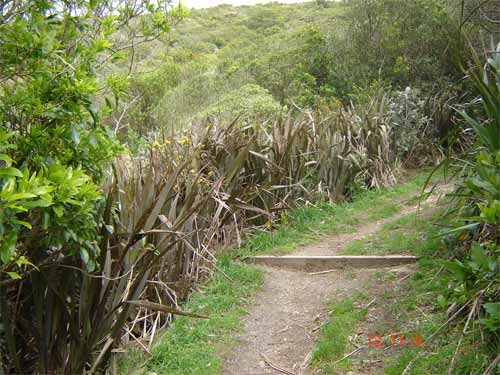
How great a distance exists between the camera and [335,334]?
4074 millimetres

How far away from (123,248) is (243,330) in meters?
1.30

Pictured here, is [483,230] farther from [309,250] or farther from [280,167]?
[280,167]

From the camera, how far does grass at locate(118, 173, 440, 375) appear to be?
3932 millimetres

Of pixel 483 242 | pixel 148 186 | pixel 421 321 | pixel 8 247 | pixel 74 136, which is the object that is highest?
pixel 74 136

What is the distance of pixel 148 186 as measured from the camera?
171 inches

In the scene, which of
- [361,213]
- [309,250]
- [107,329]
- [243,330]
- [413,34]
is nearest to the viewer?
[107,329]

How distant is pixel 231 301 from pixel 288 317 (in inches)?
21.7

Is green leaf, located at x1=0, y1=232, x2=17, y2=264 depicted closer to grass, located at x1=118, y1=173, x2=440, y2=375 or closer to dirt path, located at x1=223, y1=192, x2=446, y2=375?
grass, located at x1=118, y1=173, x2=440, y2=375

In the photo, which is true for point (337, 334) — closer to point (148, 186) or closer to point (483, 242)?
point (483, 242)

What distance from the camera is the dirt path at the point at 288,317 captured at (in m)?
4.02

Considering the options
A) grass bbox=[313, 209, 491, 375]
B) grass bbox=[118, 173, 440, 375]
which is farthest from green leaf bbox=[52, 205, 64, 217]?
grass bbox=[313, 209, 491, 375]

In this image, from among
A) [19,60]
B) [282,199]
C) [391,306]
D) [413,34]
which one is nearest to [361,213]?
[282,199]

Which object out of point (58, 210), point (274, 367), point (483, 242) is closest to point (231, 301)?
point (274, 367)

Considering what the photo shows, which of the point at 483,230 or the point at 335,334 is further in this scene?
the point at 335,334
